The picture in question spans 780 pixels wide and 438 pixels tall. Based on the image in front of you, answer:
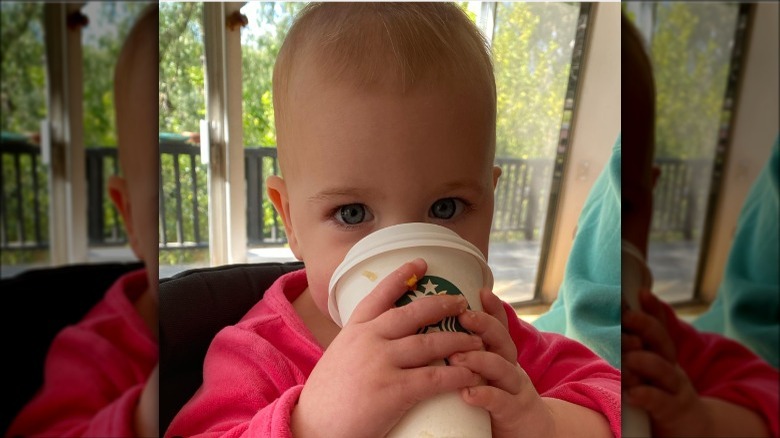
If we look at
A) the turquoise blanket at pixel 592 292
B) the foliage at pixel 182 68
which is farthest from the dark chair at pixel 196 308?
the turquoise blanket at pixel 592 292

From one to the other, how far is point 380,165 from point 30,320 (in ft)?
0.77

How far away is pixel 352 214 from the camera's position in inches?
19.7

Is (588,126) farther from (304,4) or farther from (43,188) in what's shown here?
(43,188)

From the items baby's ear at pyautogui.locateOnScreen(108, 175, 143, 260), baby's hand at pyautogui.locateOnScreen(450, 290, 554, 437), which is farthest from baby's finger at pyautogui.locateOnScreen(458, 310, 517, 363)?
baby's ear at pyautogui.locateOnScreen(108, 175, 143, 260)

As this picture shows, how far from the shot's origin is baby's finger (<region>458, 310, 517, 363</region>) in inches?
18.1

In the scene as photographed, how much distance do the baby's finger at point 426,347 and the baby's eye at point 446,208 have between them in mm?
93

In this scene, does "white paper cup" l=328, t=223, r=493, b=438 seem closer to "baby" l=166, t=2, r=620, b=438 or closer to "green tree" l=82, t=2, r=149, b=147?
"baby" l=166, t=2, r=620, b=438

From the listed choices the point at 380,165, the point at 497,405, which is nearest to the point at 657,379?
the point at 497,405

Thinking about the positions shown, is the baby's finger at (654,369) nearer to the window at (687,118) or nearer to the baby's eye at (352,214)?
the window at (687,118)

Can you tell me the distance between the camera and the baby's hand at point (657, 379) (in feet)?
1.23

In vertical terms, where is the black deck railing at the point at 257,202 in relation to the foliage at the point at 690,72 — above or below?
below

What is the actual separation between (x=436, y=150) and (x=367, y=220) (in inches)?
2.7

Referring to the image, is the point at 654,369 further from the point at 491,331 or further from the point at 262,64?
the point at 262,64

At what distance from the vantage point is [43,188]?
35 centimetres
